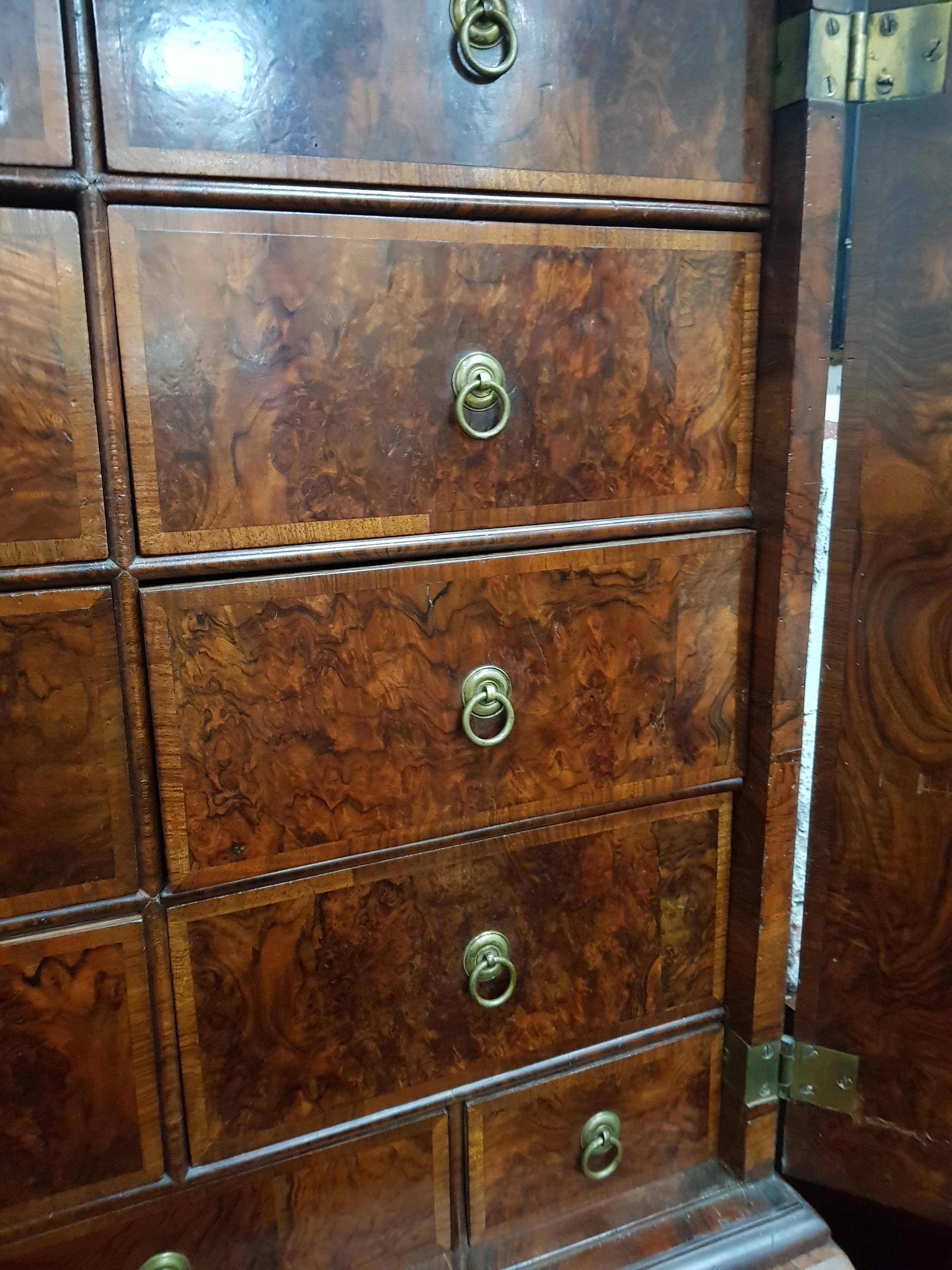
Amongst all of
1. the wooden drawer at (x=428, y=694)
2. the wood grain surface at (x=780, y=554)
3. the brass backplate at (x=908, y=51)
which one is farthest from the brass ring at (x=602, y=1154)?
the brass backplate at (x=908, y=51)

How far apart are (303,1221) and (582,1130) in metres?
0.26

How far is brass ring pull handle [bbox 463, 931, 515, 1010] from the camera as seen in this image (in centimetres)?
75

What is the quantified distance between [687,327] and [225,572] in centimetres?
41

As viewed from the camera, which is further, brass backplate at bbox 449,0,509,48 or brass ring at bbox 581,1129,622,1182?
brass ring at bbox 581,1129,622,1182

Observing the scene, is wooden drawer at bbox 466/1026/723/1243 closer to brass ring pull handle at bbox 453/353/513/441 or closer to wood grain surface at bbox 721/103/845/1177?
wood grain surface at bbox 721/103/845/1177

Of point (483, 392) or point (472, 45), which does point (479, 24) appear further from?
point (483, 392)

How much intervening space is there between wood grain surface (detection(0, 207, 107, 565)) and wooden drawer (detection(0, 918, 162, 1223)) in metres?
0.28

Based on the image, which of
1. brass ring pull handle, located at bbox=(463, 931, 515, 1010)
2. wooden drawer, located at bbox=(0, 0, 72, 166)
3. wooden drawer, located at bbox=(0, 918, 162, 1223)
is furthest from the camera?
brass ring pull handle, located at bbox=(463, 931, 515, 1010)

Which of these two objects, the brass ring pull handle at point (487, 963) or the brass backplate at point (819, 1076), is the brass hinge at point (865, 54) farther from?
the brass backplate at point (819, 1076)

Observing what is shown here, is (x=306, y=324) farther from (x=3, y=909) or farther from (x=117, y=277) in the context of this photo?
(x=3, y=909)

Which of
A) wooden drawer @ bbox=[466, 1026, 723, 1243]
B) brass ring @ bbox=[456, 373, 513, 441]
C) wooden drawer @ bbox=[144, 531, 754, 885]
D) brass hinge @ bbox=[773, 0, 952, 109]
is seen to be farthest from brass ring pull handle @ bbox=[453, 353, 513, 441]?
wooden drawer @ bbox=[466, 1026, 723, 1243]

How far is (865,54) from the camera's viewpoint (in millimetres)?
683

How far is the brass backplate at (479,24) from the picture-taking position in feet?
1.98

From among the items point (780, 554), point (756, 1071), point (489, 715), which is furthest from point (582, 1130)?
point (780, 554)
